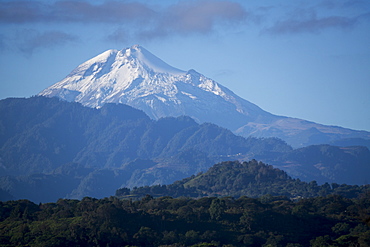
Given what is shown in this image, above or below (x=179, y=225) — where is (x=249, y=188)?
above

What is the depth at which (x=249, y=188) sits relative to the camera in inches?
7323

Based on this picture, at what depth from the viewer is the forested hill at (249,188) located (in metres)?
173

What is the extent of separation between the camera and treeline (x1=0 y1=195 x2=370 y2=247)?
267 feet

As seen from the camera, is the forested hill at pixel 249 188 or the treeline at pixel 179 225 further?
the forested hill at pixel 249 188

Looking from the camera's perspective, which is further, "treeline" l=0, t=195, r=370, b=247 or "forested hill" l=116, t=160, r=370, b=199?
"forested hill" l=116, t=160, r=370, b=199

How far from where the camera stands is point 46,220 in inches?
3538

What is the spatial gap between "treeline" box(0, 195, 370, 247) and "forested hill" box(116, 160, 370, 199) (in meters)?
67.3

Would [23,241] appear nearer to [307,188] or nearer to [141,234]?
[141,234]

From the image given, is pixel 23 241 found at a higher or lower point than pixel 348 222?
lower

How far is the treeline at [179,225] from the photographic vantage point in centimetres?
8150

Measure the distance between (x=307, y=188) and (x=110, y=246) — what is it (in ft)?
348

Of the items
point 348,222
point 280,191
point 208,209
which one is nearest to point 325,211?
point 348,222

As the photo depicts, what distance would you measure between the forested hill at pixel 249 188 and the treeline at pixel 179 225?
67.3 m

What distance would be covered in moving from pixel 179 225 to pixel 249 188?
97.5 meters
